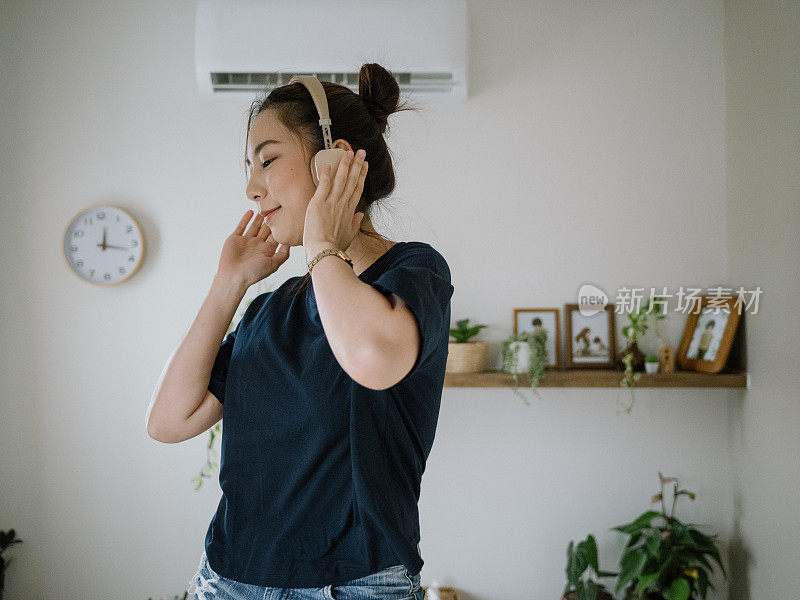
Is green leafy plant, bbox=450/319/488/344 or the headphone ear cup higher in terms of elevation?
the headphone ear cup

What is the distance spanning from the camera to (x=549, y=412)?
2738mm

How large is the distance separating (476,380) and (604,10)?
1.57 meters

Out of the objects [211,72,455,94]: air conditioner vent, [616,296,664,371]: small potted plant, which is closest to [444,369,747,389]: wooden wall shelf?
[616,296,664,371]: small potted plant

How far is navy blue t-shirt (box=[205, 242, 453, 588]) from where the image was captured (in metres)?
0.87

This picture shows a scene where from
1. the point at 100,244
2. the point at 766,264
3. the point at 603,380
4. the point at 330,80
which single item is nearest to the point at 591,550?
the point at 603,380

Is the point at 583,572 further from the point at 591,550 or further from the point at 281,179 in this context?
the point at 281,179

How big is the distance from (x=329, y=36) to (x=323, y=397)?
2.00 m

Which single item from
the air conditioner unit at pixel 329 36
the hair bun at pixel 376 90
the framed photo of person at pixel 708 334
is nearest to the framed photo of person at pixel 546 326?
the framed photo of person at pixel 708 334

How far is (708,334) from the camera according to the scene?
2549mm

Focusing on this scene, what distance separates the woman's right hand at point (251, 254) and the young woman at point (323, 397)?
0.35ft

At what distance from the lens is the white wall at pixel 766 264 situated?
217cm

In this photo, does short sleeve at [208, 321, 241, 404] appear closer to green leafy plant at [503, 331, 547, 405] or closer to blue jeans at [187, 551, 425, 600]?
blue jeans at [187, 551, 425, 600]

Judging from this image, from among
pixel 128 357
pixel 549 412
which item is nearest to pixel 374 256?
pixel 549 412

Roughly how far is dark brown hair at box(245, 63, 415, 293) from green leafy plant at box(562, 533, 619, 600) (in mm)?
1920
